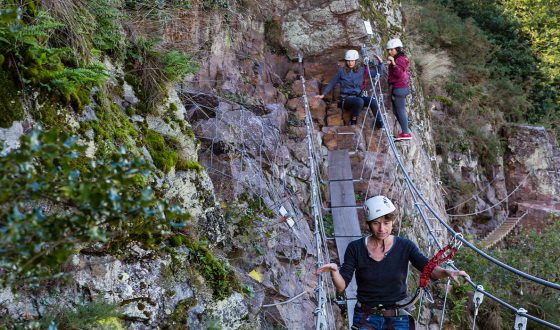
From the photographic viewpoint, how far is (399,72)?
767cm

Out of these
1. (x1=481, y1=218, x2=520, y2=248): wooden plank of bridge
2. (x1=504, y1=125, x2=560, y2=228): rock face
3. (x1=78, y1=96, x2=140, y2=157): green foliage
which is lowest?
(x1=481, y1=218, x2=520, y2=248): wooden plank of bridge

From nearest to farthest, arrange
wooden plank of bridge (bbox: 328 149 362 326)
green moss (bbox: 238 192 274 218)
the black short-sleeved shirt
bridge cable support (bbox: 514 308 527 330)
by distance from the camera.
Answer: bridge cable support (bbox: 514 308 527 330) → the black short-sleeved shirt → green moss (bbox: 238 192 274 218) → wooden plank of bridge (bbox: 328 149 362 326)

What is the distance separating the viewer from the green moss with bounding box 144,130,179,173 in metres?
3.58

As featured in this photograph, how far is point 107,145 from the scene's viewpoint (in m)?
3.16

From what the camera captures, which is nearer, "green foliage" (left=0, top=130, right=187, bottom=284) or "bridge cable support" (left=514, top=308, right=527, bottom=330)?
"green foliage" (left=0, top=130, right=187, bottom=284)

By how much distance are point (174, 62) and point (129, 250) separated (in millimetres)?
1768

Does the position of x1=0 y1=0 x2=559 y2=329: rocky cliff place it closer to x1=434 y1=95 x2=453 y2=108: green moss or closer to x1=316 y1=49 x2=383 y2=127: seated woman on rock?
x1=316 y1=49 x2=383 y2=127: seated woman on rock

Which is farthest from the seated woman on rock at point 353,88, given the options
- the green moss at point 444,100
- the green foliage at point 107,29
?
the green moss at point 444,100

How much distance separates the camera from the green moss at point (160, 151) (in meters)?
3.58

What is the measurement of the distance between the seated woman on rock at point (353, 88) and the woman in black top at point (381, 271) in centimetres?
430

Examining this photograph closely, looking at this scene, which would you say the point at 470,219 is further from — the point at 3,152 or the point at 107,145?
the point at 3,152

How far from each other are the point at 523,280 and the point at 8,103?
6.75 meters

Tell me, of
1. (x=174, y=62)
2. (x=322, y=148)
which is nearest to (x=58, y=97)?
(x=174, y=62)

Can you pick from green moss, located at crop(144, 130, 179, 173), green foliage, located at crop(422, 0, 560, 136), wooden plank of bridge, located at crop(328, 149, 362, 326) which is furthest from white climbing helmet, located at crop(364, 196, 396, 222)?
green foliage, located at crop(422, 0, 560, 136)
